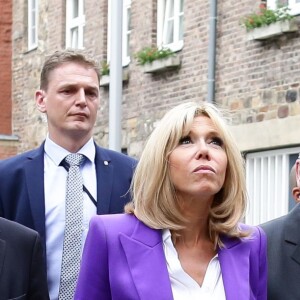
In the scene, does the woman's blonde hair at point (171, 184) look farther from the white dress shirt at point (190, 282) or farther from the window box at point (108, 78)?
the window box at point (108, 78)

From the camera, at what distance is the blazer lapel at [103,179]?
19.6 feet

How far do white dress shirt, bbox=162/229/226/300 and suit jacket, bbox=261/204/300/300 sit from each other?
1.75ft

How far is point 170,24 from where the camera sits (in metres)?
18.6

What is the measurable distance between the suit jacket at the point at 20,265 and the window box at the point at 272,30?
980cm

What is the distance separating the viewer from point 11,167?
6.13m

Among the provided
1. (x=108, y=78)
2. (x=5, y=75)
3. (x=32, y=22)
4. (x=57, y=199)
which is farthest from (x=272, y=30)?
(x=5, y=75)

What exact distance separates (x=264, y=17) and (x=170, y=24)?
3718 millimetres

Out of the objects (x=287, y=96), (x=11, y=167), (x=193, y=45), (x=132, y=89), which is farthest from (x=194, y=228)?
(x=132, y=89)

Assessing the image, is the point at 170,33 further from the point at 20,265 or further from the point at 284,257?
the point at 20,265

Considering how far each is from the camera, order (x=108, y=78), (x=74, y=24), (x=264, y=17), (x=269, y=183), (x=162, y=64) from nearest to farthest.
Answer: (x=264, y=17) < (x=269, y=183) < (x=162, y=64) < (x=108, y=78) < (x=74, y=24)

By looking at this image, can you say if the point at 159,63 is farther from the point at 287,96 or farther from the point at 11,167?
the point at 11,167

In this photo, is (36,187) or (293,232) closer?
Answer: (293,232)

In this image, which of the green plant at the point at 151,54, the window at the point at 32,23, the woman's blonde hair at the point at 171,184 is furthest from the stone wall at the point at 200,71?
the woman's blonde hair at the point at 171,184

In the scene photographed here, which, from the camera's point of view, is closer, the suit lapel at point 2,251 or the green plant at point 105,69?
the suit lapel at point 2,251
